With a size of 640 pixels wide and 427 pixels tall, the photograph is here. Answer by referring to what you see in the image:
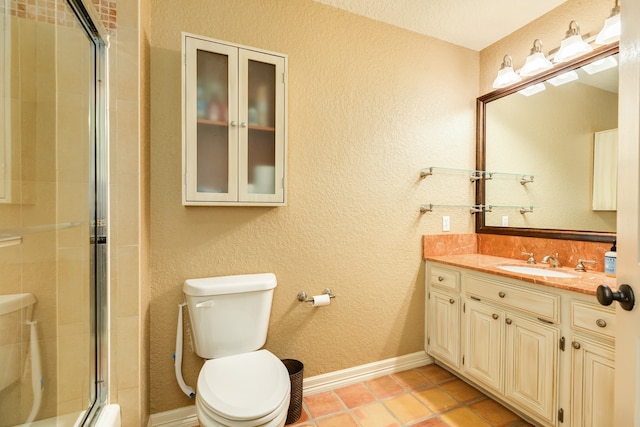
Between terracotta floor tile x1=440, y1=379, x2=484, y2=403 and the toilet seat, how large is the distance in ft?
4.03

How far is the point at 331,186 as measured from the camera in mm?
2006

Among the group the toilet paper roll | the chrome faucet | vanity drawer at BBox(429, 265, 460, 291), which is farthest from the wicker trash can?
the chrome faucet

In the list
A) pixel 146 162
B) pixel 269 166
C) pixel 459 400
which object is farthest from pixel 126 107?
pixel 459 400

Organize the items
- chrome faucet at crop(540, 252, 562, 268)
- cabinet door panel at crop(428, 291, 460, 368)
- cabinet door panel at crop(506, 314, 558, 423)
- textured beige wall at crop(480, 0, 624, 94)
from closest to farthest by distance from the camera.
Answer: cabinet door panel at crop(506, 314, 558, 423) < textured beige wall at crop(480, 0, 624, 94) < chrome faucet at crop(540, 252, 562, 268) < cabinet door panel at crop(428, 291, 460, 368)

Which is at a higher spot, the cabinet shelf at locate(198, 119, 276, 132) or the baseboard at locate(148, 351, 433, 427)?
the cabinet shelf at locate(198, 119, 276, 132)

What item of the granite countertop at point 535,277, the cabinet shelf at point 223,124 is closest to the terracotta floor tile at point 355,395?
the granite countertop at point 535,277

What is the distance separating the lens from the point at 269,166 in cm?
170

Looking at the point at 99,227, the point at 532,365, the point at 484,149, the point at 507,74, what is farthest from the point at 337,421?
the point at 507,74

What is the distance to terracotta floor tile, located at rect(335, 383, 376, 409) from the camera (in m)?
1.88

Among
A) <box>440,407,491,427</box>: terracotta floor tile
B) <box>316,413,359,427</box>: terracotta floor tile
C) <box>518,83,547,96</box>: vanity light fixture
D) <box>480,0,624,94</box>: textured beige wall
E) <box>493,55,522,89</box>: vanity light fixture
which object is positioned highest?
<box>480,0,624,94</box>: textured beige wall

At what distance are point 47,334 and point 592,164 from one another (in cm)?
287

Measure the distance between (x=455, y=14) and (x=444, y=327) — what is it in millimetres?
2136

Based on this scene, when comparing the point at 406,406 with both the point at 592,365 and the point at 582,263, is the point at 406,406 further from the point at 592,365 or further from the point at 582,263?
the point at 582,263

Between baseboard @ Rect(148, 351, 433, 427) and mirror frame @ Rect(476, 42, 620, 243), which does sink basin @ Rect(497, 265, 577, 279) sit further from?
baseboard @ Rect(148, 351, 433, 427)
